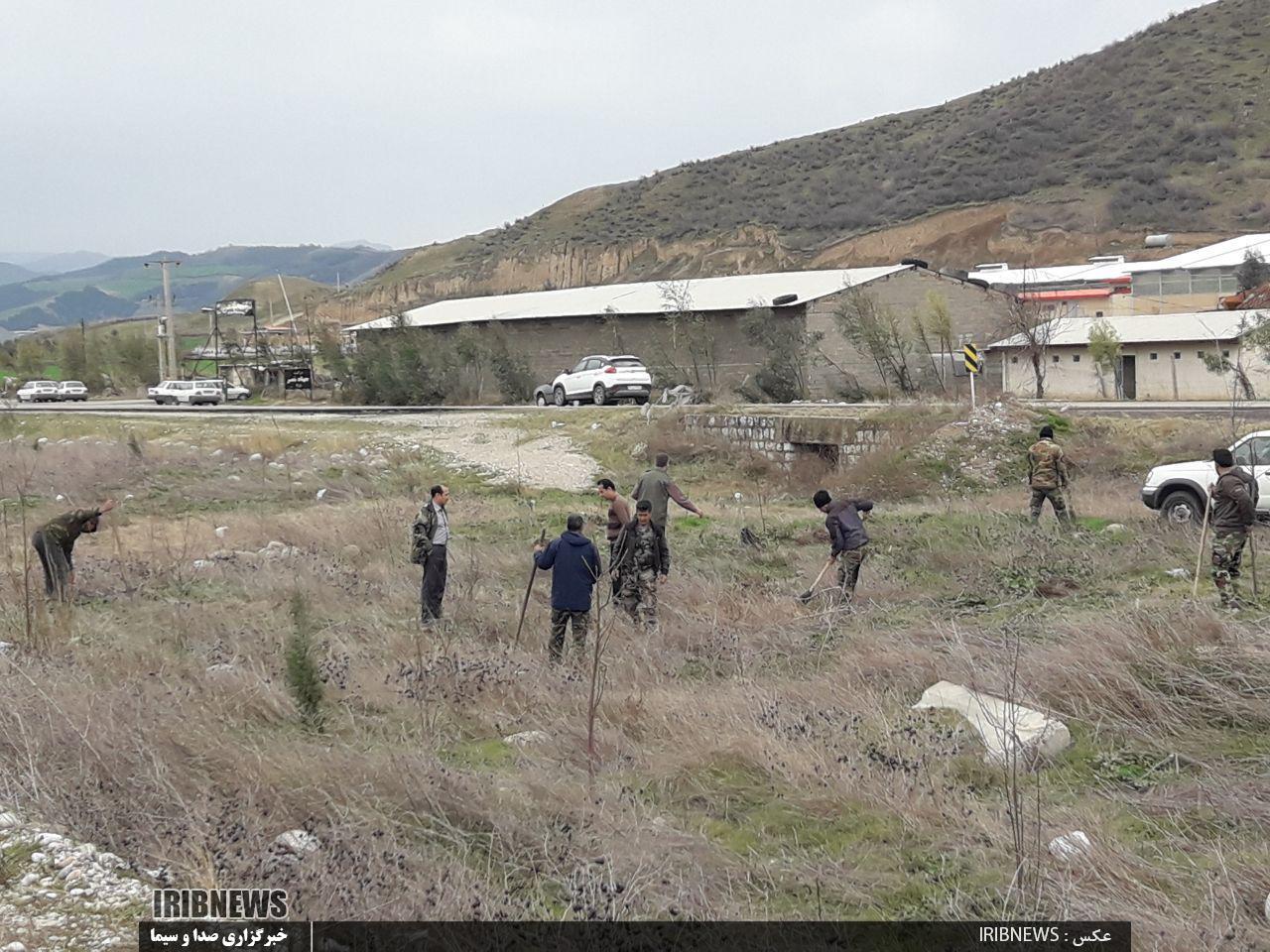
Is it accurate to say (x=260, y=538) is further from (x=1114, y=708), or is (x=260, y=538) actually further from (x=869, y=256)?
(x=869, y=256)

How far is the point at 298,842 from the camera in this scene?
597 cm

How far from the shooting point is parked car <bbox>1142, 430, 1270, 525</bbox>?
54.6ft

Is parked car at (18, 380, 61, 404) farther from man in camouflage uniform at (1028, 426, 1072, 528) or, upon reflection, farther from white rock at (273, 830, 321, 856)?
white rock at (273, 830, 321, 856)

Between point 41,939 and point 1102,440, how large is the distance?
73.5ft

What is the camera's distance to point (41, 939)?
501 centimetres

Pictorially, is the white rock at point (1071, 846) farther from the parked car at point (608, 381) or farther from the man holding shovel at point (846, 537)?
the parked car at point (608, 381)

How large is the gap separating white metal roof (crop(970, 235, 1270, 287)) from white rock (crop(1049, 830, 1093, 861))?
43.8m

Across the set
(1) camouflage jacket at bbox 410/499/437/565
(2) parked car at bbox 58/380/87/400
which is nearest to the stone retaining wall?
(1) camouflage jacket at bbox 410/499/437/565

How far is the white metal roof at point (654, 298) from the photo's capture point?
42.4 metres

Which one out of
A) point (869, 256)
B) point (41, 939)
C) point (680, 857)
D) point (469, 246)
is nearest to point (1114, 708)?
point (680, 857)

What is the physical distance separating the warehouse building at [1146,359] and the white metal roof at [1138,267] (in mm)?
7599

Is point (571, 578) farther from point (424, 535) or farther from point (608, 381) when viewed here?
point (608, 381)

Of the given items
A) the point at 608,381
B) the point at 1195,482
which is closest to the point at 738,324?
the point at 608,381

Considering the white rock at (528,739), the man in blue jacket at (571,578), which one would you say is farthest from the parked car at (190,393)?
the white rock at (528,739)
